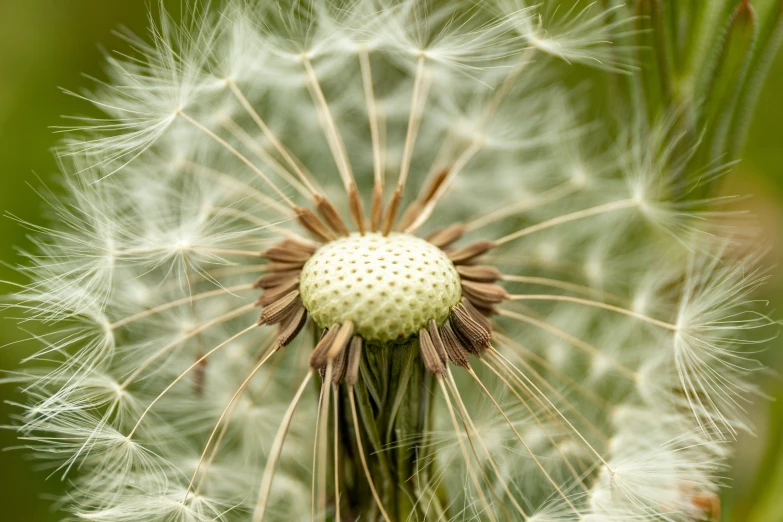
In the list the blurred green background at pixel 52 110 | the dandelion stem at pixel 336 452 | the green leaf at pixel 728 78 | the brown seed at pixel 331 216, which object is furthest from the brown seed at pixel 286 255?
the blurred green background at pixel 52 110

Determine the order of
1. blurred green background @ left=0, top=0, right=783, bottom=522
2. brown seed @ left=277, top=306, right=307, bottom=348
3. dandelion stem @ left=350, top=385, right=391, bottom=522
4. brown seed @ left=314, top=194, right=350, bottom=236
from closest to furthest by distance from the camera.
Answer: dandelion stem @ left=350, top=385, right=391, bottom=522 < brown seed @ left=277, top=306, right=307, bottom=348 < brown seed @ left=314, top=194, right=350, bottom=236 < blurred green background @ left=0, top=0, right=783, bottom=522

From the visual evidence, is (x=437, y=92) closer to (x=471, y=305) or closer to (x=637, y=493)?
(x=471, y=305)

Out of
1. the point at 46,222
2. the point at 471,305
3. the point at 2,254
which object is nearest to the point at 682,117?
the point at 471,305

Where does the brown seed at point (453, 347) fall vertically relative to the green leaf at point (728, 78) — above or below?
below

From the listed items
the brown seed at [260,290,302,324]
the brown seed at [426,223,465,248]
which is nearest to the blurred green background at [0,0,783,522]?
the brown seed at [426,223,465,248]

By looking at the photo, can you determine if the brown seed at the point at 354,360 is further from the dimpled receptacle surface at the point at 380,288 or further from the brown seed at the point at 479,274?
the brown seed at the point at 479,274

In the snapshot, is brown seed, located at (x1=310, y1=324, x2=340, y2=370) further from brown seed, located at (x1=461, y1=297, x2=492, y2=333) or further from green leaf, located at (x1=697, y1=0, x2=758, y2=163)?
green leaf, located at (x1=697, y1=0, x2=758, y2=163)
